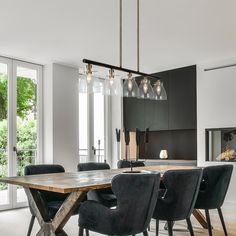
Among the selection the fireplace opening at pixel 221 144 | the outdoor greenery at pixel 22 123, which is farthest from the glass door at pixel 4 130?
the fireplace opening at pixel 221 144

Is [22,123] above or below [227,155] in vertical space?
above

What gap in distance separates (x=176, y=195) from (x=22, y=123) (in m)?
3.48

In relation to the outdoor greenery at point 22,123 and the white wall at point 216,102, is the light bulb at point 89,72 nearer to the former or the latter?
the outdoor greenery at point 22,123

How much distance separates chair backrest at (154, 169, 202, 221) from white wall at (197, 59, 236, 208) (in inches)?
106

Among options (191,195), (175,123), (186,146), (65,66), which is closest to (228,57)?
(175,123)

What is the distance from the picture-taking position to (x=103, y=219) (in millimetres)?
2664

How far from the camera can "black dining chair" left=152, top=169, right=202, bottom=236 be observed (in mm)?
3018

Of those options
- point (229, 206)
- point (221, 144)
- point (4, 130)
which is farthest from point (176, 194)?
point (4, 130)

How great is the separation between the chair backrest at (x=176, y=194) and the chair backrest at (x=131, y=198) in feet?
1.37

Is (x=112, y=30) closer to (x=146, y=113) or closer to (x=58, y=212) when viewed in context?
(x=58, y=212)

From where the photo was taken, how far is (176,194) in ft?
9.94

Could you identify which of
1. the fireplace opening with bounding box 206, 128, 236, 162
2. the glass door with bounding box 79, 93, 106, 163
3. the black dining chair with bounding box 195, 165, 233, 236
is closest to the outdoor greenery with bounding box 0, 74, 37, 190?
the glass door with bounding box 79, 93, 106, 163

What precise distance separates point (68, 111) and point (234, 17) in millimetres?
3396

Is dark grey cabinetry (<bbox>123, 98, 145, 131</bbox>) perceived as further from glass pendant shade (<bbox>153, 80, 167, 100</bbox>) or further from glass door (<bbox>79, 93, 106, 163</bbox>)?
glass pendant shade (<bbox>153, 80, 167, 100</bbox>)
